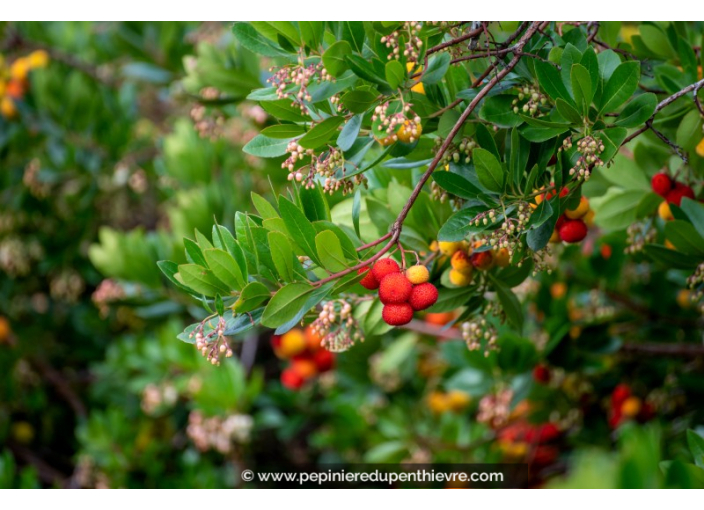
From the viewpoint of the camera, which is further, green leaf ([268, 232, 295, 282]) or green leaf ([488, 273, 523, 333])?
green leaf ([488, 273, 523, 333])

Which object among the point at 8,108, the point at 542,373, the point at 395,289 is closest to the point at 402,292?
the point at 395,289

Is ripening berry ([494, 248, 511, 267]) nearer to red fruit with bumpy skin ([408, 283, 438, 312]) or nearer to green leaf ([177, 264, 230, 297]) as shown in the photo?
red fruit with bumpy skin ([408, 283, 438, 312])

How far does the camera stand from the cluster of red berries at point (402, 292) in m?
0.93

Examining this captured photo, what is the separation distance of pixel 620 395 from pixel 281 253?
1.40 m

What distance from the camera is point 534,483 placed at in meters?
2.32

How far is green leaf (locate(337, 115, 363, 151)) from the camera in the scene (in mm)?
1008

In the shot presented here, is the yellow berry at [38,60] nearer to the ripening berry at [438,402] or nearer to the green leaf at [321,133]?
the ripening berry at [438,402]

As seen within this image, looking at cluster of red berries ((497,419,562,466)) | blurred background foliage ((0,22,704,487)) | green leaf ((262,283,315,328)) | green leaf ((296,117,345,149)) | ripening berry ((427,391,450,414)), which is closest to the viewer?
green leaf ((262,283,315,328))

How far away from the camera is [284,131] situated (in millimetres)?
1078

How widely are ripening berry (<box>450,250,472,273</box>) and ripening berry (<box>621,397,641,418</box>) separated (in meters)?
1.04

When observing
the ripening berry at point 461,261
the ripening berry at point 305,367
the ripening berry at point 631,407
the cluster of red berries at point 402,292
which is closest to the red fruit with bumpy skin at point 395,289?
the cluster of red berries at point 402,292

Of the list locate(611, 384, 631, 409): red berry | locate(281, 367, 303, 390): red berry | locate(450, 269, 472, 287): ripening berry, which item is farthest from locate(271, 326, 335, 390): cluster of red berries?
locate(450, 269, 472, 287): ripening berry

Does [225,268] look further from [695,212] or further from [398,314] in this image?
[695,212]

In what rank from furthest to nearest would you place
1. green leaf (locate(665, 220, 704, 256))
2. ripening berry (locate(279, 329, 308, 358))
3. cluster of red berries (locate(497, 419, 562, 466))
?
ripening berry (locate(279, 329, 308, 358)) < cluster of red berries (locate(497, 419, 562, 466)) < green leaf (locate(665, 220, 704, 256))
